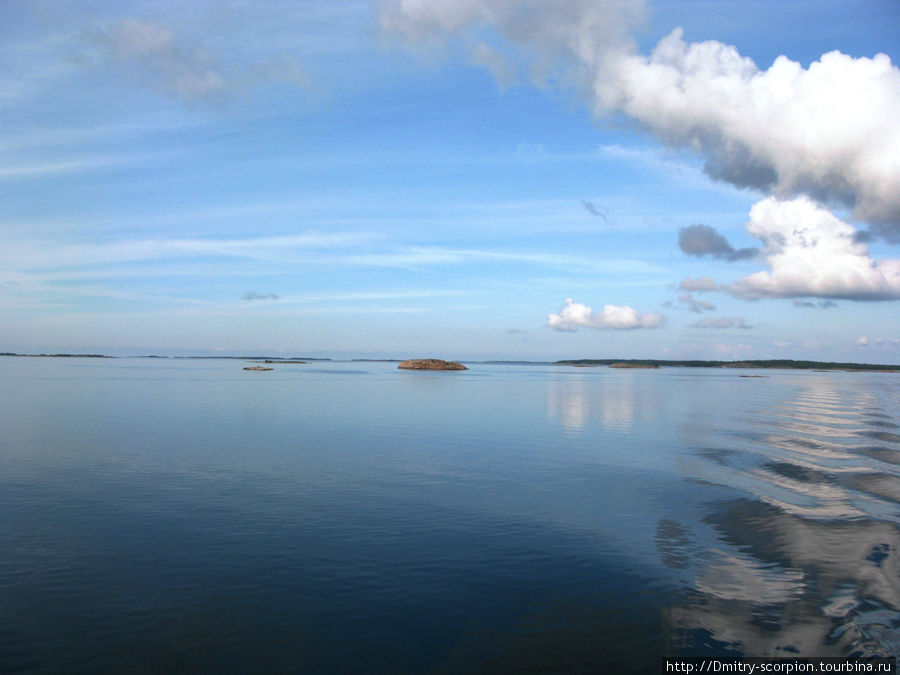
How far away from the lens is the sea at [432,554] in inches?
422

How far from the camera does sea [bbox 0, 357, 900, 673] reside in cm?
1071

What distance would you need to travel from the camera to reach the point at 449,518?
61.4 feet

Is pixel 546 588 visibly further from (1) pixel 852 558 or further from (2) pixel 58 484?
(2) pixel 58 484

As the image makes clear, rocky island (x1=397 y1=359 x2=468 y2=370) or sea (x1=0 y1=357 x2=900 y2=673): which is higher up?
rocky island (x1=397 y1=359 x2=468 y2=370)

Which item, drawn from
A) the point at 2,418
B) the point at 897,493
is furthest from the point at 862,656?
the point at 2,418

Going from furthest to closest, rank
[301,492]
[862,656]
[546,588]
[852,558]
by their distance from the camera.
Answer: [301,492], [852,558], [546,588], [862,656]

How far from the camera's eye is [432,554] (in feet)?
50.4

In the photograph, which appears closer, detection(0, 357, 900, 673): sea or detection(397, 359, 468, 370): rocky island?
detection(0, 357, 900, 673): sea

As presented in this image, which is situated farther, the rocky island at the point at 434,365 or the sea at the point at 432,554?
the rocky island at the point at 434,365

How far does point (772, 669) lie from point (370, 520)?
37.0 ft

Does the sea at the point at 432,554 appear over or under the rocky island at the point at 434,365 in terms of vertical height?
under

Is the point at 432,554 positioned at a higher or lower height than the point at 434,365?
lower

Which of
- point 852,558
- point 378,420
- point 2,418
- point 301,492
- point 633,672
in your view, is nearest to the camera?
point 633,672

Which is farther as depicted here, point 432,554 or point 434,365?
point 434,365
